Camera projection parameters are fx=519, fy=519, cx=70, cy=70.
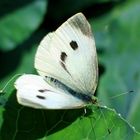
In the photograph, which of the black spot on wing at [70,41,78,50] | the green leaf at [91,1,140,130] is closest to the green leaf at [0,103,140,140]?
the black spot on wing at [70,41,78,50]

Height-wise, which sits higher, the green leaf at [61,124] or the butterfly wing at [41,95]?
the butterfly wing at [41,95]

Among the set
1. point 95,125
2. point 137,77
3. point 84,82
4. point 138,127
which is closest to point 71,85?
point 84,82

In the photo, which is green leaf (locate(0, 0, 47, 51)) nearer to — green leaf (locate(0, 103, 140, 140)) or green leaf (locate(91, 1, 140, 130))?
green leaf (locate(91, 1, 140, 130))

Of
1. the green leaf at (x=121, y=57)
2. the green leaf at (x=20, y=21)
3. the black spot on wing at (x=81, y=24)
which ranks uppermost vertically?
the black spot on wing at (x=81, y=24)

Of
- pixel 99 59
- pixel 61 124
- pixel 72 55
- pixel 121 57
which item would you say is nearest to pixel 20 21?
pixel 99 59

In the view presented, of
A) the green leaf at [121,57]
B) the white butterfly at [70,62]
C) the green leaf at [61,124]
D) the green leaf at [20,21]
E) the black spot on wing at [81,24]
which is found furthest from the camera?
the green leaf at [20,21]

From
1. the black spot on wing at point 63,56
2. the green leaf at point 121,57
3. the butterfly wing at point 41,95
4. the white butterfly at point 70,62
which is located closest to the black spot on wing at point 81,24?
the white butterfly at point 70,62

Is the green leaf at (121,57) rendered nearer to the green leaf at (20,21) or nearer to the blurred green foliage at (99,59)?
the blurred green foliage at (99,59)
